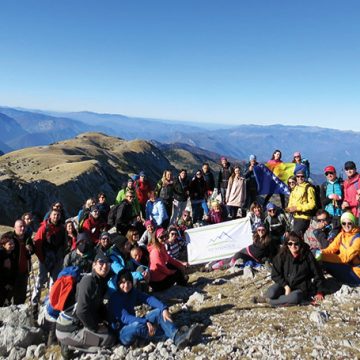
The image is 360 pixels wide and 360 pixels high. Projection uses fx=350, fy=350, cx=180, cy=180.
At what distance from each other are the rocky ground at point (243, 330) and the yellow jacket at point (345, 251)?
756mm

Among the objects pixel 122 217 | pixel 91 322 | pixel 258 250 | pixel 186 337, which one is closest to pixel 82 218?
pixel 122 217

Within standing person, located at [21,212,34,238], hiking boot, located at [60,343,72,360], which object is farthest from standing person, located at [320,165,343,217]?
standing person, located at [21,212,34,238]

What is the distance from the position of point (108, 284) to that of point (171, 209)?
876cm

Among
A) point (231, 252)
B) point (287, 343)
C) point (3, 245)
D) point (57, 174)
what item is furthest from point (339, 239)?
point (57, 174)

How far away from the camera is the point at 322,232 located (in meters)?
11.7

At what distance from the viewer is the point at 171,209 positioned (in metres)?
17.0

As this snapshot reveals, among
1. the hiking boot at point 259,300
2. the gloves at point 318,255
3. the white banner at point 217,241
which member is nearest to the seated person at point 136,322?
the hiking boot at point 259,300

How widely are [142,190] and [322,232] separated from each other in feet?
27.9

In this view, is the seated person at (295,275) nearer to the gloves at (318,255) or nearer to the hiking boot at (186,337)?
the gloves at (318,255)

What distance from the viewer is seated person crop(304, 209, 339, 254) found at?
1149 cm

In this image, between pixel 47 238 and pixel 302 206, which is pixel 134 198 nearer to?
pixel 47 238

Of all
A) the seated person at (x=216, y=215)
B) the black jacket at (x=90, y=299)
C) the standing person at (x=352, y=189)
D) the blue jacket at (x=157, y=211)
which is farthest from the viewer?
the seated person at (x=216, y=215)

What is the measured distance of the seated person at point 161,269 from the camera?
1152cm

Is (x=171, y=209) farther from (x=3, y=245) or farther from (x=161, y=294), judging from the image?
(x=3, y=245)
